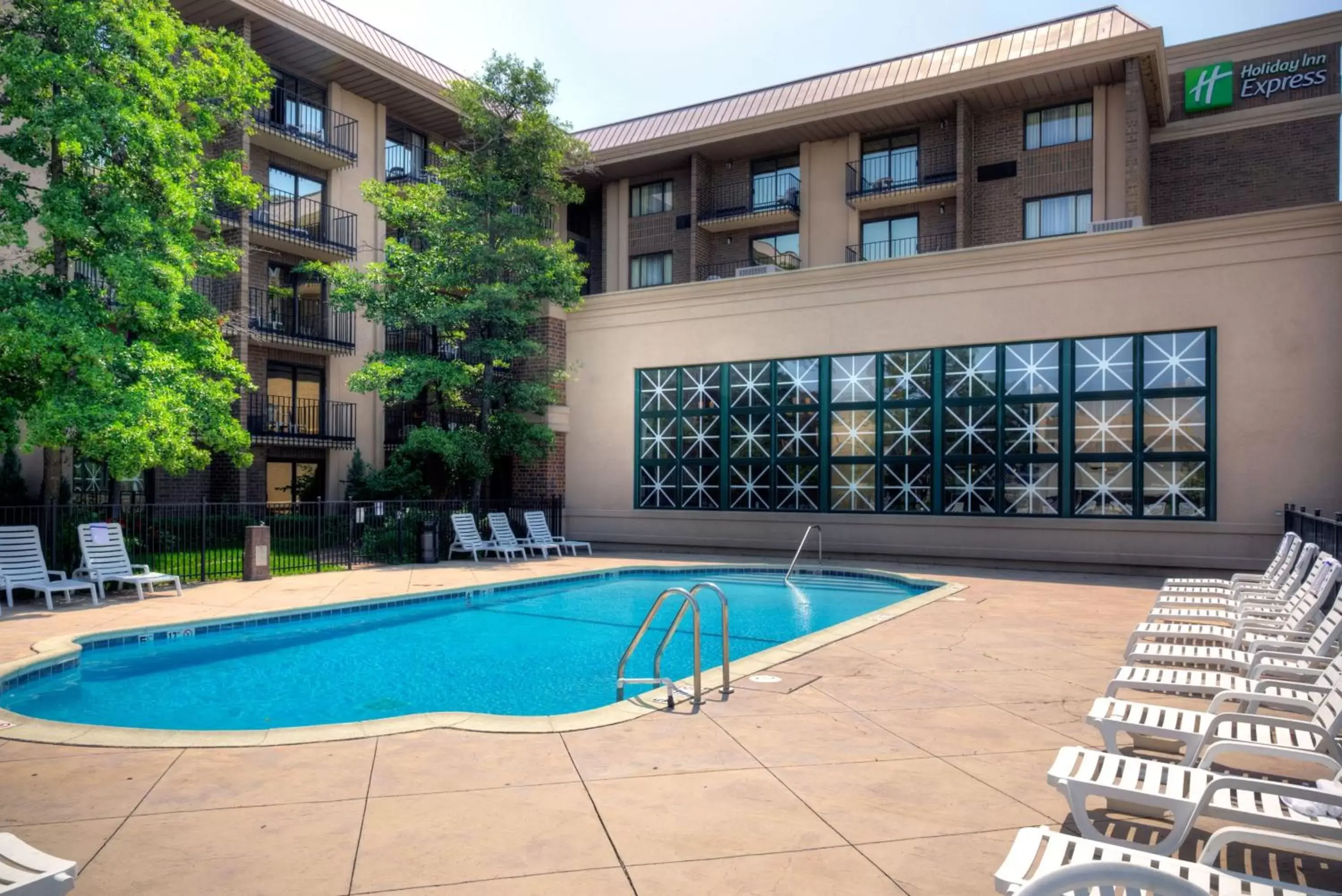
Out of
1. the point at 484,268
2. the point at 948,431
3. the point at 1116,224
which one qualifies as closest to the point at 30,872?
the point at 948,431

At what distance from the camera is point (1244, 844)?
3707 millimetres

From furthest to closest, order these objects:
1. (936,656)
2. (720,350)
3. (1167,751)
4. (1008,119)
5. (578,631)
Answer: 1. (1008,119)
2. (720,350)
3. (578,631)
4. (936,656)
5. (1167,751)

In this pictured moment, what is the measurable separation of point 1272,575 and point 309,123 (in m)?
22.9

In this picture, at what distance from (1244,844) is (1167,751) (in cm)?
136

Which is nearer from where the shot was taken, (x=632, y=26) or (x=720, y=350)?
(x=632, y=26)

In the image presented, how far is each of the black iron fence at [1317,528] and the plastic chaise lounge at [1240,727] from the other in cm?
495

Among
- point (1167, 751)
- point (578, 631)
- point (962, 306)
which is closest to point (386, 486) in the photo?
point (578, 631)

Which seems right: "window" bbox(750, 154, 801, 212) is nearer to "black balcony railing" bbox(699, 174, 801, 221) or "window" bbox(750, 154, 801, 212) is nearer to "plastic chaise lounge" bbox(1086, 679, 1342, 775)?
"black balcony railing" bbox(699, 174, 801, 221)

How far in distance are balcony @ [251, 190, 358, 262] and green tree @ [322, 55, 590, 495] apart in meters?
4.40

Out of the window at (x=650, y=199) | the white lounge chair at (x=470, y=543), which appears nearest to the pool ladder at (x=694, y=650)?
the white lounge chair at (x=470, y=543)

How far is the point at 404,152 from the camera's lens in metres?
25.4

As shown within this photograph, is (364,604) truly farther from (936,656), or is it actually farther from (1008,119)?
(1008,119)

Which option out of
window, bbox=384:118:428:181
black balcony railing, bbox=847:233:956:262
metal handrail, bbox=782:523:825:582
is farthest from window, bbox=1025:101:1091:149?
window, bbox=384:118:428:181

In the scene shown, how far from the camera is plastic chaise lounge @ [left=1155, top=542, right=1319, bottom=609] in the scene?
25.4 feet
